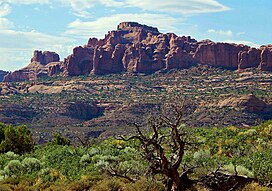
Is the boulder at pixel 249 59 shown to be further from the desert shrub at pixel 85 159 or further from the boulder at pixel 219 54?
the desert shrub at pixel 85 159

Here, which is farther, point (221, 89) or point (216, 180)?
point (221, 89)

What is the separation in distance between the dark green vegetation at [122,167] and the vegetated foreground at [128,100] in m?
39.6

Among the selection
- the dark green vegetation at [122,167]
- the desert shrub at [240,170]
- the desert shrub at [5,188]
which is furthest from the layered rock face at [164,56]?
the desert shrub at [5,188]

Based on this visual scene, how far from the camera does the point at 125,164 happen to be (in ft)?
57.4

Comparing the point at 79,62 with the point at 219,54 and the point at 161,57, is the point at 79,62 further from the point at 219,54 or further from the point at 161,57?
the point at 219,54

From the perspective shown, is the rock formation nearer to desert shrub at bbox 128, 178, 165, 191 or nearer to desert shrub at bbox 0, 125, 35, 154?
desert shrub at bbox 0, 125, 35, 154

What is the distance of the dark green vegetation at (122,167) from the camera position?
48.6 ft

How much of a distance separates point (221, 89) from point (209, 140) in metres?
87.7

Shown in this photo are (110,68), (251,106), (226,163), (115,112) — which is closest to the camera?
(226,163)

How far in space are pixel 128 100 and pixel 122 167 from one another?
9191 cm

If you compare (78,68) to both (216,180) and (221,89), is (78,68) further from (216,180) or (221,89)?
(216,180)

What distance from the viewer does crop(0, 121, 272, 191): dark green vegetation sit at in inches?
583

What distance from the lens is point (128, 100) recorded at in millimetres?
109062

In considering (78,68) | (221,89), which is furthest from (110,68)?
(221,89)
